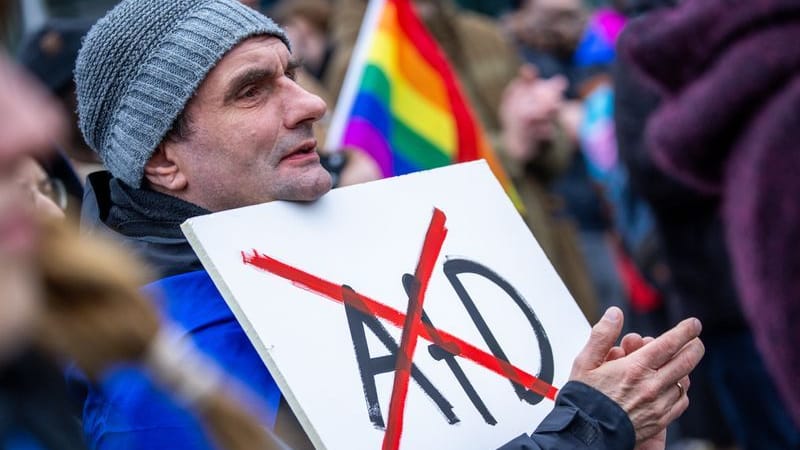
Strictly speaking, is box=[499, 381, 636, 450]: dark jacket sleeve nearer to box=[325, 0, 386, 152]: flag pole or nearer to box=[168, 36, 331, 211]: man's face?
box=[168, 36, 331, 211]: man's face

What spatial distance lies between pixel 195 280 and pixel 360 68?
7.47 ft

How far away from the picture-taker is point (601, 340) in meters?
2.38

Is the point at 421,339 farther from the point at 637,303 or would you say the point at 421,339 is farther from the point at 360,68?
the point at 637,303

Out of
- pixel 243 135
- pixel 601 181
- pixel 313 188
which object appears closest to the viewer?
pixel 313 188

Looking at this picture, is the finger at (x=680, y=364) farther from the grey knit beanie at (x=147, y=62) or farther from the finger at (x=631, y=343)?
the grey knit beanie at (x=147, y=62)

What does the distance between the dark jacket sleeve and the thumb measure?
0.19 ft

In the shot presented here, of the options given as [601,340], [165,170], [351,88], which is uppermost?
[601,340]

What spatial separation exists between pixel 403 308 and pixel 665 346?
470 mm

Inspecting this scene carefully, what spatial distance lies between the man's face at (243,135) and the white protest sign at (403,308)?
0.19m

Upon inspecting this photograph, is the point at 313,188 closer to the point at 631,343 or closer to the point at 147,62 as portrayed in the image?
the point at 147,62

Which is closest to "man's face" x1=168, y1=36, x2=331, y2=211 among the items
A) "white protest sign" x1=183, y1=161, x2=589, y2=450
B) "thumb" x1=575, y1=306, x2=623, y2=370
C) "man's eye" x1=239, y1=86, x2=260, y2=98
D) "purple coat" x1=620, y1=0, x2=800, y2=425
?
"man's eye" x1=239, y1=86, x2=260, y2=98

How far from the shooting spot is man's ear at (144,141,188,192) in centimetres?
270

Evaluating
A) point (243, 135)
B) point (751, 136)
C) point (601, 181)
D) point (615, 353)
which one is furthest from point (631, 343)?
point (601, 181)

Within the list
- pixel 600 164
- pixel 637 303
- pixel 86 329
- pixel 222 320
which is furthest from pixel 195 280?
pixel 600 164
